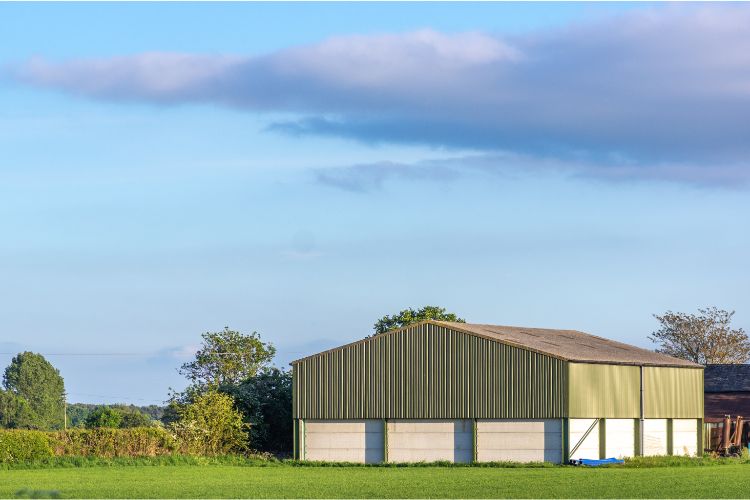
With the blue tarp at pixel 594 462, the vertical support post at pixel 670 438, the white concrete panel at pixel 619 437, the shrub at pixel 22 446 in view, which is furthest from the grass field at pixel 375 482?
the vertical support post at pixel 670 438

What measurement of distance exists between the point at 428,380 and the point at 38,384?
115m

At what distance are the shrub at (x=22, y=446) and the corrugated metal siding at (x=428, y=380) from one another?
1307 centimetres

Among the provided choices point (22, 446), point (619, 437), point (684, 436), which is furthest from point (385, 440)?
point (22, 446)

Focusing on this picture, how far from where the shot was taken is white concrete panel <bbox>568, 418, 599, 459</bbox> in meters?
62.0

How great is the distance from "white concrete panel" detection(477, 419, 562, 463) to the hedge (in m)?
14.8

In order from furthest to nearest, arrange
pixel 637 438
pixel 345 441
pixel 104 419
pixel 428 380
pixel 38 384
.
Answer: pixel 38 384, pixel 104 419, pixel 345 441, pixel 637 438, pixel 428 380

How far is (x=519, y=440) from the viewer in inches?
2480

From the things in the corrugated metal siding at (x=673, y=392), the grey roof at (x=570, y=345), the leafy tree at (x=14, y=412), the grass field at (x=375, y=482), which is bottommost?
the leafy tree at (x=14, y=412)

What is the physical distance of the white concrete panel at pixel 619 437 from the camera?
64375mm

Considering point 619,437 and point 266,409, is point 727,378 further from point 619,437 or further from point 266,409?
point 266,409

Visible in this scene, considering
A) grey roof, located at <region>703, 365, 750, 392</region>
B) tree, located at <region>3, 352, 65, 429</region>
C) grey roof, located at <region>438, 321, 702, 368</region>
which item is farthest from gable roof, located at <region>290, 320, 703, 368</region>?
tree, located at <region>3, 352, 65, 429</region>

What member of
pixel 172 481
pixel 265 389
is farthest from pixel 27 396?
pixel 172 481

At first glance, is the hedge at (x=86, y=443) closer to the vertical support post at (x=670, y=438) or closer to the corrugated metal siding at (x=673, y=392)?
the corrugated metal siding at (x=673, y=392)

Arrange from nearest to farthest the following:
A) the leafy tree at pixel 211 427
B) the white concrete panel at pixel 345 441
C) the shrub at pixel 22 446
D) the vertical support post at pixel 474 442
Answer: the shrub at pixel 22 446 < the vertical support post at pixel 474 442 < the white concrete panel at pixel 345 441 < the leafy tree at pixel 211 427
